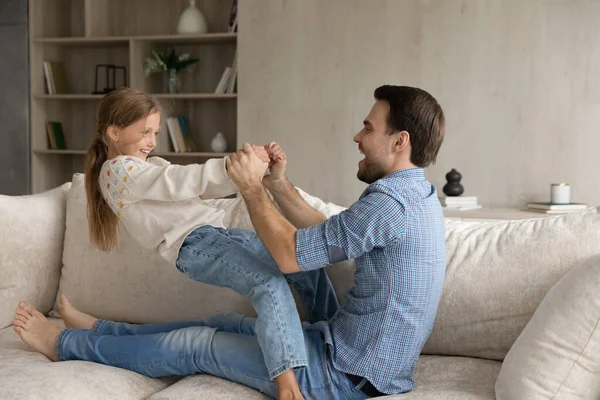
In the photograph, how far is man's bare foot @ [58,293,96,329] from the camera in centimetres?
230

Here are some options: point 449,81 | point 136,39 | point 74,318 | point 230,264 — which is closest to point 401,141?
point 230,264

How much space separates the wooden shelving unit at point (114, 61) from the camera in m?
5.03

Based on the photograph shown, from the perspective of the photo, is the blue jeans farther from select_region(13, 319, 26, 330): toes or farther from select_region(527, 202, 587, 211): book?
select_region(527, 202, 587, 211): book

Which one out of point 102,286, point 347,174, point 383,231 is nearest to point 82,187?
point 102,286

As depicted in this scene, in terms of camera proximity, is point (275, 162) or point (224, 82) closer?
point (275, 162)

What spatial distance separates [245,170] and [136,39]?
3251 mm

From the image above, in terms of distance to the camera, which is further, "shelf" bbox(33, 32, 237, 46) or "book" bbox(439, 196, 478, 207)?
"shelf" bbox(33, 32, 237, 46)

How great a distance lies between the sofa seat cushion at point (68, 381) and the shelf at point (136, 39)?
9.97ft

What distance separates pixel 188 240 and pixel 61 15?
3856 millimetres

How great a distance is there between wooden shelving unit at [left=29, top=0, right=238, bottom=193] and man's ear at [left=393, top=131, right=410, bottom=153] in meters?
3.01

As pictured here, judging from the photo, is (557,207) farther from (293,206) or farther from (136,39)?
(136,39)

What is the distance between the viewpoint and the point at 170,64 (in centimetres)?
494

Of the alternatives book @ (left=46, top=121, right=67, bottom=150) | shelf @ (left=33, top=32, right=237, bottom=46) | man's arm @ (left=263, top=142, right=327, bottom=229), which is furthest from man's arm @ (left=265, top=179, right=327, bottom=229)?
book @ (left=46, top=121, right=67, bottom=150)

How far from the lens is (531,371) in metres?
1.63
